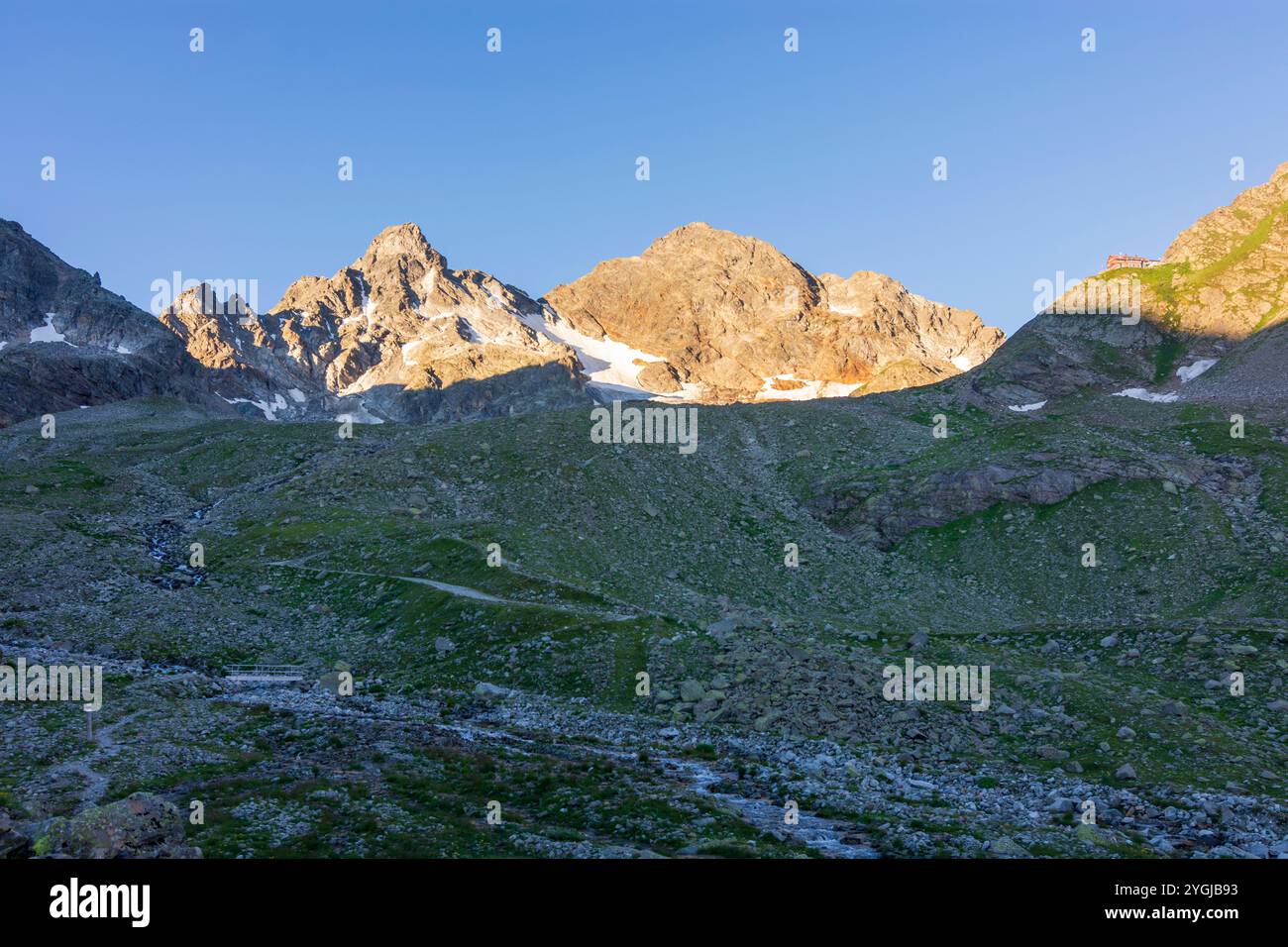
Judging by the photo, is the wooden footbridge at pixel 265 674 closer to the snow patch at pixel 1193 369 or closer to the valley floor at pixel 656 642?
the valley floor at pixel 656 642

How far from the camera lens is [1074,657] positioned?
42.2 meters

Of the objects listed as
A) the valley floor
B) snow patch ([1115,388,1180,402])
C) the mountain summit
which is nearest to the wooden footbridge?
the valley floor

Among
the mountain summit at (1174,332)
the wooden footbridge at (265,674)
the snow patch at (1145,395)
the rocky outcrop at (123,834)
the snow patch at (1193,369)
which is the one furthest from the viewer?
the snow patch at (1193,369)

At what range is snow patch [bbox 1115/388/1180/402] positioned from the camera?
107 metres

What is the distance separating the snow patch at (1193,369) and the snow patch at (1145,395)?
17.9 ft

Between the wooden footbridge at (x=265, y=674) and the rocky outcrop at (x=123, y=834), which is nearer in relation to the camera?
the rocky outcrop at (x=123, y=834)

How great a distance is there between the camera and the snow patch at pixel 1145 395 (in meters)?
107

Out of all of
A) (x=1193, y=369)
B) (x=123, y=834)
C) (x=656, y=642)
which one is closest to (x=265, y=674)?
(x=656, y=642)

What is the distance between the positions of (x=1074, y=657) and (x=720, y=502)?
3867 cm

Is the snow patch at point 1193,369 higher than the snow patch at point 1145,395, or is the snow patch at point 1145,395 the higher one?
the snow patch at point 1193,369

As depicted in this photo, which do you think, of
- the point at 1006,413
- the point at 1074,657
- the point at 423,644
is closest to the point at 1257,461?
the point at 1006,413

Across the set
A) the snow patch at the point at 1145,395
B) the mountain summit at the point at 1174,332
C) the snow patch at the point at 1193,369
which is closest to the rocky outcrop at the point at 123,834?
the mountain summit at the point at 1174,332

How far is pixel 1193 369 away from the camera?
11406cm
